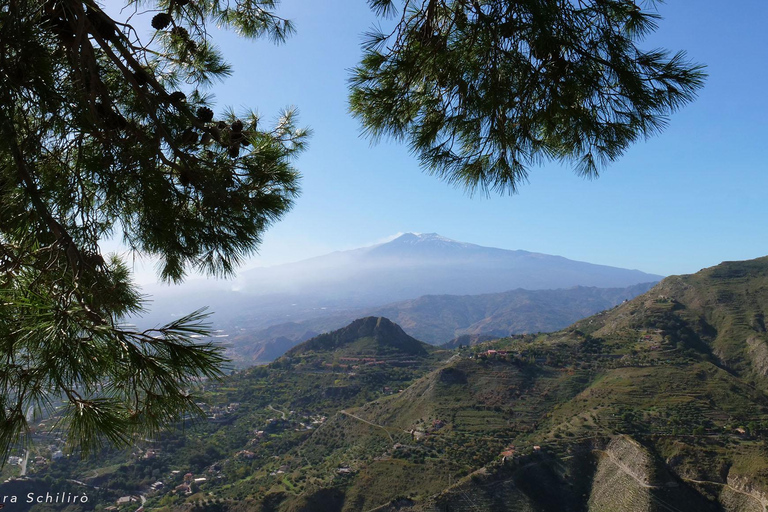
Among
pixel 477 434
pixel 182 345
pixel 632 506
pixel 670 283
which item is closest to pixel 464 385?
pixel 477 434

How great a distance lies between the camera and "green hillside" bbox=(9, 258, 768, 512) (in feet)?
67.7

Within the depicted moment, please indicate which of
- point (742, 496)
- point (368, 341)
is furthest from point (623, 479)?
point (368, 341)

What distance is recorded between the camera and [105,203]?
7.36ft

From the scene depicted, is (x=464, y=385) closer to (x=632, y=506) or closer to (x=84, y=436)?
(x=632, y=506)

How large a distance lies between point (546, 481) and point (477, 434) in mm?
6504

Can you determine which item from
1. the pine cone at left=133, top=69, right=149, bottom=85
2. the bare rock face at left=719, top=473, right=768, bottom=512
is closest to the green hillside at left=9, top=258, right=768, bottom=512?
the bare rock face at left=719, top=473, right=768, bottom=512

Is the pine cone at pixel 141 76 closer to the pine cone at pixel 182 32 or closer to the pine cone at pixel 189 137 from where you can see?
the pine cone at pixel 189 137

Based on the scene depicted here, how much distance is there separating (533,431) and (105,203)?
98.1 feet

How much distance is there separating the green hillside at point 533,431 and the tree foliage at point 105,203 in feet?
30.9

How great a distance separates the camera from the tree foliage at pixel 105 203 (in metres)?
1.27

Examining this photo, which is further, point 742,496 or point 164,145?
point 742,496

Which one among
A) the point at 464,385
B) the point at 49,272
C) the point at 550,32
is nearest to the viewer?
the point at 49,272

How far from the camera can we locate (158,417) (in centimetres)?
157

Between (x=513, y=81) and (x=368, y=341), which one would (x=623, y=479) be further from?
(x=368, y=341)
